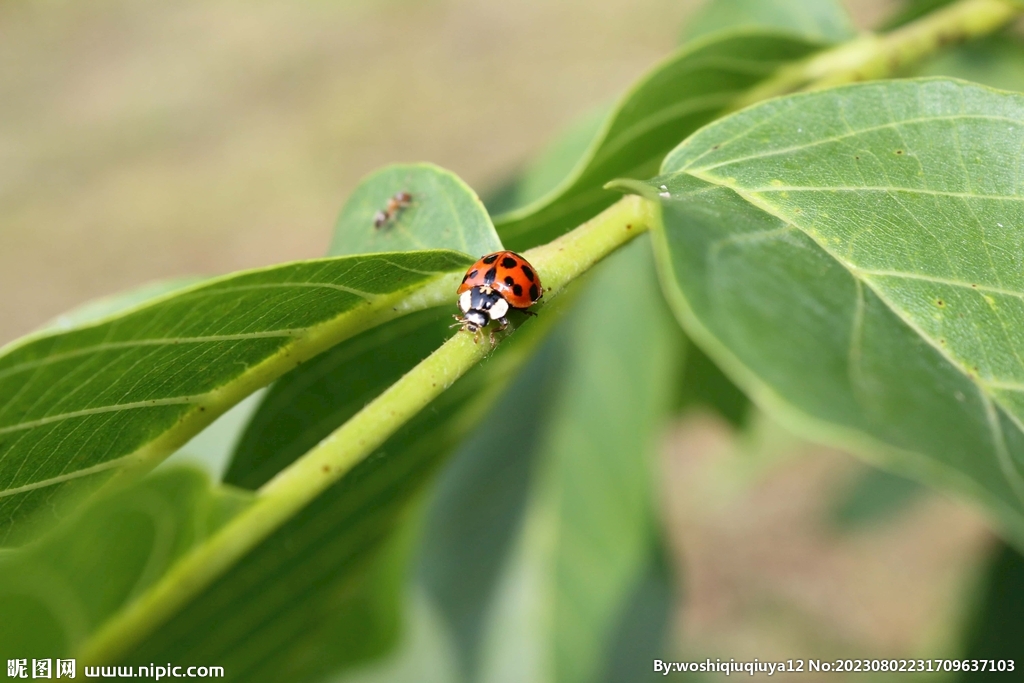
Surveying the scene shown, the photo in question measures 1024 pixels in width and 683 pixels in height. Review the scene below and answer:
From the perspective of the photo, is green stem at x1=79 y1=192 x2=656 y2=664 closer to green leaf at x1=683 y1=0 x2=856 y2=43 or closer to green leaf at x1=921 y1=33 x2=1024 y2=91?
green leaf at x1=683 y1=0 x2=856 y2=43

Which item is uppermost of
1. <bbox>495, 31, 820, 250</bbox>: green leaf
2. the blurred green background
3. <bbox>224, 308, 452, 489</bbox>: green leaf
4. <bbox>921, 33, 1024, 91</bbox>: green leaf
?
the blurred green background

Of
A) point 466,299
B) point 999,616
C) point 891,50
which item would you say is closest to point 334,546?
point 466,299

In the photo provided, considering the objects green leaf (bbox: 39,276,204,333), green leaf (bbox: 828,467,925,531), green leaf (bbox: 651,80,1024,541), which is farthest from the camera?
green leaf (bbox: 828,467,925,531)

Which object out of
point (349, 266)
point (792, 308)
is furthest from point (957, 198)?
point (349, 266)

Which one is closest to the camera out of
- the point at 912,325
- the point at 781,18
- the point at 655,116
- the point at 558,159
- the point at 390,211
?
the point at 912,325

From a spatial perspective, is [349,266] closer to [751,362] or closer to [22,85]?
[751,362]

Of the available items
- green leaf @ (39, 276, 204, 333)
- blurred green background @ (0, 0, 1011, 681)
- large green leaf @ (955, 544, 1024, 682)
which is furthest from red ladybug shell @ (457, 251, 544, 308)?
blurred green background @ (0, 0, 1011, 681)

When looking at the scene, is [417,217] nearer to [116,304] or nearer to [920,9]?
[116,304]

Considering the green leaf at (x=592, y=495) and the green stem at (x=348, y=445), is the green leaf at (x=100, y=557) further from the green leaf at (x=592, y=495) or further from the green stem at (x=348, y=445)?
the green leaf at (x=592, y=495)
